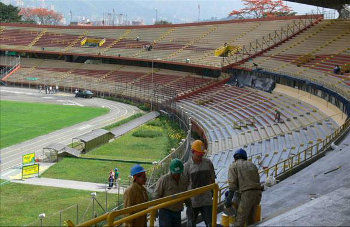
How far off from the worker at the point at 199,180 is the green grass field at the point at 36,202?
352 inches

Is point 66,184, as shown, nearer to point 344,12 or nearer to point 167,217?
point 167,217

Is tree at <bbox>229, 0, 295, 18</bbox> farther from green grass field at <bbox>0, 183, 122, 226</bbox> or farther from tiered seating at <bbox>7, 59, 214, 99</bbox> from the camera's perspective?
green grass field at <bbox>0, 183, 122, 226</bbox>

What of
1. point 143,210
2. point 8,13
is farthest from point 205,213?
point 8,13

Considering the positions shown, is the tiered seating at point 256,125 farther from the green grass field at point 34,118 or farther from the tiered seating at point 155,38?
the tiered seating at point 155,38

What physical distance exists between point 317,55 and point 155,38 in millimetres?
32654

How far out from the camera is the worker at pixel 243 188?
8.45m

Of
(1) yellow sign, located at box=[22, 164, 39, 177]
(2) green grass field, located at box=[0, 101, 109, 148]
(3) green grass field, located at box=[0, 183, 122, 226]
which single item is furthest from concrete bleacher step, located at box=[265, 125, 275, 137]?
(2) green grass field, located at box=[0, 101, 109, 148]

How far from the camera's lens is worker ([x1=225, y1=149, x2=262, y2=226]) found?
27.7 ft

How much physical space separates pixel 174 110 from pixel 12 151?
18.7 metres

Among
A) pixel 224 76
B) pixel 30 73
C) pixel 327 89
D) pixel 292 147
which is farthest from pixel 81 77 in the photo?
pixel 292 147

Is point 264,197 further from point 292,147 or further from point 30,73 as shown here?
point 30,73

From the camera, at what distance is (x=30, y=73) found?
7275 centimetres

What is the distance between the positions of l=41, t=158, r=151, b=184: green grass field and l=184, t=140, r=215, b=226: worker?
15.7 m

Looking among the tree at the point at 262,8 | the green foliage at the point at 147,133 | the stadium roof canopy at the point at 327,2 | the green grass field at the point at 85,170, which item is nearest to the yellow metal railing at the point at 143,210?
the green grass field at the point at 85,170
